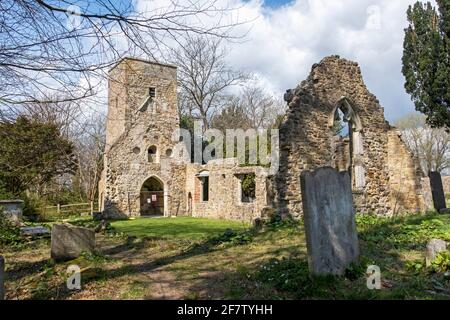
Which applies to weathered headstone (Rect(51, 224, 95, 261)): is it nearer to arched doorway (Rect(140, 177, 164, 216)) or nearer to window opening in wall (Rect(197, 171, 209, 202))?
window opening in wall (Rect(197, 171, 209, 202))

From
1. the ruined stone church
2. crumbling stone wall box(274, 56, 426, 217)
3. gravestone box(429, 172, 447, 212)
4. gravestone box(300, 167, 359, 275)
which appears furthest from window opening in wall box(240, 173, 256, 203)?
gravestone box(300, 167, 359, 275)

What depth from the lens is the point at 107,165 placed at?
72.9ft

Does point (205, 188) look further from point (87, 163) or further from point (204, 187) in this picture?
point (87, 163)

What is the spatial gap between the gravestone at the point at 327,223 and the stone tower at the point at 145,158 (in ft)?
59.9

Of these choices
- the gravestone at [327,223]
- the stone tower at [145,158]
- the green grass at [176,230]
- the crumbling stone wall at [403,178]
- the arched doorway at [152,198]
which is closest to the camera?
the gravestone at [327,223]

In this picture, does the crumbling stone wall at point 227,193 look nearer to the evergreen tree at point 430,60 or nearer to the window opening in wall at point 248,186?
the window opening in wall at point 248,186

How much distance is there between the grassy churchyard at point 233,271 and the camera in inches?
175

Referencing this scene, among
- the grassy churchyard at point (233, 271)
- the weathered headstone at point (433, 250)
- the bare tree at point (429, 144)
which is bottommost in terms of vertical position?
the grassy churchyard at point (233, 271)

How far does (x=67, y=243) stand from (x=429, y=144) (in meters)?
38.0

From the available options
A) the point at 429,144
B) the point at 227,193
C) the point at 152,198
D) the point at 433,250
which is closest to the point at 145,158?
the point at 152,198

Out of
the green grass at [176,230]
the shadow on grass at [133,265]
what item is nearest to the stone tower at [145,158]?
the green grass at [176,230]

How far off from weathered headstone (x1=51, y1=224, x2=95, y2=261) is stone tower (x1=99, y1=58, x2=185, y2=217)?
15.5 m
